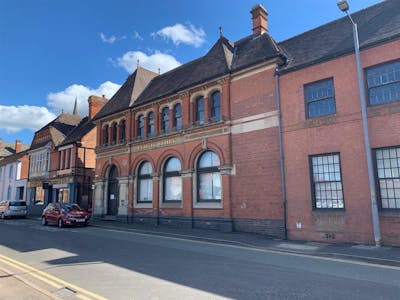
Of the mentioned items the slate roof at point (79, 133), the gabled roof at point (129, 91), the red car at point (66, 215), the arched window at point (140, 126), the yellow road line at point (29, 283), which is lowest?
the yellow road line at point (29, 283)

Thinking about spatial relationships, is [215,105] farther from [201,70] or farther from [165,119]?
[165,119]

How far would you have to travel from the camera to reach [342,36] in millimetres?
14508

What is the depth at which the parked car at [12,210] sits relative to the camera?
29.6 m

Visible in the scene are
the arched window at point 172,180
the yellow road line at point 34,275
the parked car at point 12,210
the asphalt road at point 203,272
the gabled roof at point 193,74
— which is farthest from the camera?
the parked car at point 12,210

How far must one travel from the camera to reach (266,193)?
49.6 feet

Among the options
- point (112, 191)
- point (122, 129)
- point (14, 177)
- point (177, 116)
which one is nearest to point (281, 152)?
point (177, 116)

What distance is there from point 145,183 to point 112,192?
14.3ft

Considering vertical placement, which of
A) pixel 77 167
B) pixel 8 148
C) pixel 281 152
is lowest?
pixel 281 152

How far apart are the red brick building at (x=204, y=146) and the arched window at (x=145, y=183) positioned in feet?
0.24

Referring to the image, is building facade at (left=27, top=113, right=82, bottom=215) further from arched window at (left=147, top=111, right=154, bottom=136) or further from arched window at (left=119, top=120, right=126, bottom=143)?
arched window at (left=147, top=111, right=154, bottom=136)

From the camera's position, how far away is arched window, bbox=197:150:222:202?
17719 millimetres

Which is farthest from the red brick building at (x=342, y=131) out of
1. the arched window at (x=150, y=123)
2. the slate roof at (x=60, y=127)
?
the slate roof at (x=60, y=127)

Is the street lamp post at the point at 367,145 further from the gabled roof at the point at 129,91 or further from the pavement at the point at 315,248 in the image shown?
the gabled roof at the point at 129,91

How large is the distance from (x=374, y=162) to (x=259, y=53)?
841 cm
